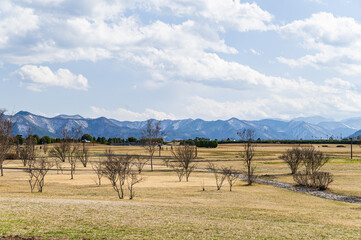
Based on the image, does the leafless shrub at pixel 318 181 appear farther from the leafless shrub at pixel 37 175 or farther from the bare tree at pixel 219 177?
the leafless shrub at pixel 37 175

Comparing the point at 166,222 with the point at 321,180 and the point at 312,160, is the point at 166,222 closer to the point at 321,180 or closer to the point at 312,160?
the point at 321,180

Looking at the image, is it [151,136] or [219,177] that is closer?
[219,177]

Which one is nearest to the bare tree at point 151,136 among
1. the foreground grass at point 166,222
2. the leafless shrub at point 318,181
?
the leafless shrub at point 318,181

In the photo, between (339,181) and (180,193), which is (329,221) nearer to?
(180,193)

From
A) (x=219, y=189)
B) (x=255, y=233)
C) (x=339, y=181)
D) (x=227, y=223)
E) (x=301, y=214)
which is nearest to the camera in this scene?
(x=255, y=233)

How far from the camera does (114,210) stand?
22.5 m

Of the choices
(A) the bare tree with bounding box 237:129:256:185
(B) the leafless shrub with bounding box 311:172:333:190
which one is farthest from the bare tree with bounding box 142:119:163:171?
(B) the leafless shrub with bounding box 311:172:333:190

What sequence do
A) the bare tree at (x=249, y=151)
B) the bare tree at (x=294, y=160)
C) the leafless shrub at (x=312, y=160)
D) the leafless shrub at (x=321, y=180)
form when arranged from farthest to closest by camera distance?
the bare tree at (x=294, y=160) < the leafless shrub at (x=312, y=160) < the bare tree at (x=249, y=151) < the leafless shrub at (x=321, y=180)

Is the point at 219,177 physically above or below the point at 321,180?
below

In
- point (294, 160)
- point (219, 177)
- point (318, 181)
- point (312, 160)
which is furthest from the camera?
point (294, 160)

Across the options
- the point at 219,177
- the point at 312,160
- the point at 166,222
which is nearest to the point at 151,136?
the point at 219,177

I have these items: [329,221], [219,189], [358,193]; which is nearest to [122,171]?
[219,189]

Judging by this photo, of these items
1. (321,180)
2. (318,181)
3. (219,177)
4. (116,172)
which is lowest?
(219,177)

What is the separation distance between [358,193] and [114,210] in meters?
28.7
